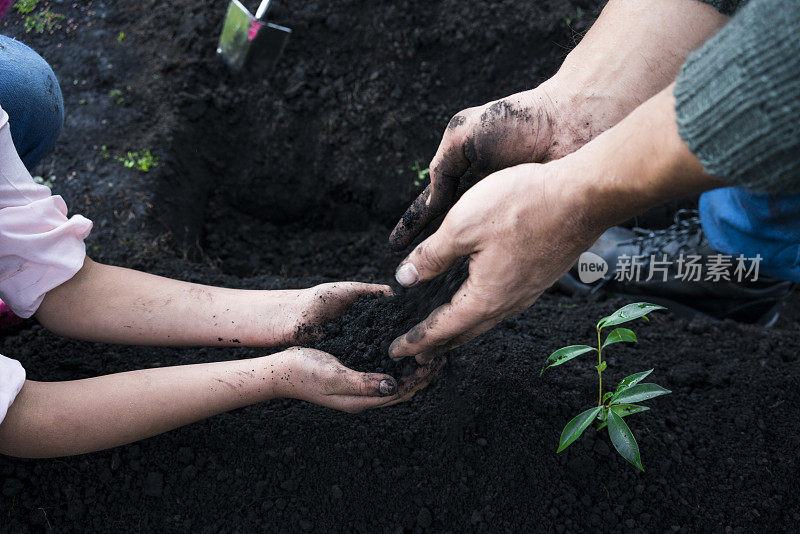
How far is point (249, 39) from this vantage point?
8.39 feet

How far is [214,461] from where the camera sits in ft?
5.05

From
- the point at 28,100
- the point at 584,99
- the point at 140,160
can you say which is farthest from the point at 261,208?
the point at 584,99

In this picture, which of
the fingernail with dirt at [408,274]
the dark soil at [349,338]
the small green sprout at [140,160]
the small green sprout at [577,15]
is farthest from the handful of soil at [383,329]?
the small green sprout at [577,15]

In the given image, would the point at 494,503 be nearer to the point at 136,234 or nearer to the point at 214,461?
the point at 214,461

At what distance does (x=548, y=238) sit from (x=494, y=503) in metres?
0.72

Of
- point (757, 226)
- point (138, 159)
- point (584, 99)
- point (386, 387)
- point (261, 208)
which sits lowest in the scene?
point (261, 208)

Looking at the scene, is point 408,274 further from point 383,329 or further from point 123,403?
point 123,403

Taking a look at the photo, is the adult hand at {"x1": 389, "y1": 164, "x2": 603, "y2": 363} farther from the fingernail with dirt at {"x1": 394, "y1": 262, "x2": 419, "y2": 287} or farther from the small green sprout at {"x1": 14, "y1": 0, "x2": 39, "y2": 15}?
the small green sprout at {"x1": 14, "y1": 0, "x2": 39, "y2": 15}

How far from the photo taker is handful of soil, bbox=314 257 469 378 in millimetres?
1468

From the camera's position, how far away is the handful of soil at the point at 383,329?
4.82 feet

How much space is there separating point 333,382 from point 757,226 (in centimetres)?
131

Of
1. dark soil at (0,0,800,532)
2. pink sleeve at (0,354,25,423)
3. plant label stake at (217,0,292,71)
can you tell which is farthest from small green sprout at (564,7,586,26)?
pink sleeve at (0,354,25,423)

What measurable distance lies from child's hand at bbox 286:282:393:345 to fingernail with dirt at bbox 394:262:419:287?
29 centimetres

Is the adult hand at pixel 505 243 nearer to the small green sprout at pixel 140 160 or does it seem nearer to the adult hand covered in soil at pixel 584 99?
the adult hand covered in soil at pixel 584 99
